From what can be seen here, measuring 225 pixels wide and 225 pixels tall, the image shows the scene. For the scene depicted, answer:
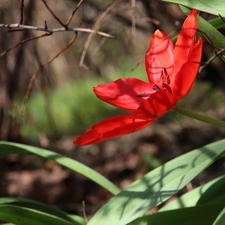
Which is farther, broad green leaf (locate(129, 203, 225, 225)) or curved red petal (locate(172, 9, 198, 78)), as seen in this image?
broad green leaf (locate(129, 203, 225, 225))

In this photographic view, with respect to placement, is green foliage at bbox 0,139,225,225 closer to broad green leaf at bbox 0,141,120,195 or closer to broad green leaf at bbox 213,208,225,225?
broad green leaf at bbox 0,141,120,195

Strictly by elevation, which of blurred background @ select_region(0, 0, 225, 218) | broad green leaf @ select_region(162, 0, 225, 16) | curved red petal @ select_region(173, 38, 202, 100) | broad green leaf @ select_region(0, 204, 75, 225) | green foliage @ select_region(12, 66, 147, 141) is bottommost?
broad green leaf @ select_region(0, 204, 75, 225)

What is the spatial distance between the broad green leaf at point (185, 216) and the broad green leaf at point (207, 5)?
0.39 m

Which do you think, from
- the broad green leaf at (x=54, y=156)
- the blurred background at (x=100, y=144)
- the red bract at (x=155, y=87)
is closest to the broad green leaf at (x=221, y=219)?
the red bract at (x=155, y=87)

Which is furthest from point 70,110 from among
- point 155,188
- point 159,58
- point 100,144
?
point 159,58

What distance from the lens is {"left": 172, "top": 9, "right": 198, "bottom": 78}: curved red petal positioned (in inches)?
37.5

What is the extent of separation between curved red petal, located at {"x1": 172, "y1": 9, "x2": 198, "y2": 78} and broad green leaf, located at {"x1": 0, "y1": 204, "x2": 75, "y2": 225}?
42cm

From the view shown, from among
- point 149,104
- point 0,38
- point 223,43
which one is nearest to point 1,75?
point 0,38

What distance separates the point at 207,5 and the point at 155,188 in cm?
38

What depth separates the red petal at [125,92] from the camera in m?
1.01

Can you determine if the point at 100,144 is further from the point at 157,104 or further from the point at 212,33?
the point at 157,104

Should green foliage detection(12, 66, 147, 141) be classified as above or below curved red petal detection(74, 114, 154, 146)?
above

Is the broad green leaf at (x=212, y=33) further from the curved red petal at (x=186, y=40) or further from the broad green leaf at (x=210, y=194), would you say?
the broad green leaf at (x=210, y=194)

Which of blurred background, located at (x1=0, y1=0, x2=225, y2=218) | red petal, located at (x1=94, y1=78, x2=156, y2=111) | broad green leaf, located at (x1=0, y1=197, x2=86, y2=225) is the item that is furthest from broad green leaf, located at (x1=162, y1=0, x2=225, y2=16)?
blurred background, located at (x1=0, y1=0, x2=225, y2=218)
